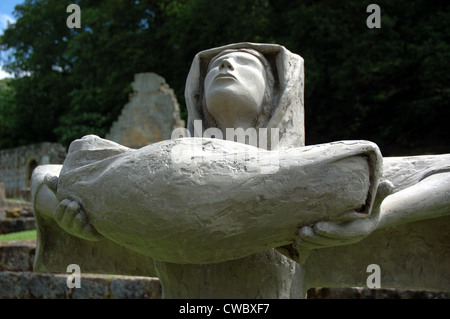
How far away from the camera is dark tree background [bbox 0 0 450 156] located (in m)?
11.4

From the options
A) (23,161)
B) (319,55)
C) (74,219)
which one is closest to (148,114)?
(319,55)

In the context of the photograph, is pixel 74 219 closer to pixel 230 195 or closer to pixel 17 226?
pixel 230 195

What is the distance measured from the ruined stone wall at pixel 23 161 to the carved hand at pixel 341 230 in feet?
55.5

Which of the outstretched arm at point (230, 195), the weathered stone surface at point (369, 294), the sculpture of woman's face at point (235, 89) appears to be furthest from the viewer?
the weathered stone surface at point (369, 294)

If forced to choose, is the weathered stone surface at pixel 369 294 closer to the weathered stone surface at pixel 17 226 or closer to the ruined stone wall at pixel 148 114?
the weathered stone surface at pixel 17 226

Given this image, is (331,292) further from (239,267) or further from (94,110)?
(94,110)

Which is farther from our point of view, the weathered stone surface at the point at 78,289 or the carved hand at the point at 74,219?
the weathered stone surface at the point at 78,289

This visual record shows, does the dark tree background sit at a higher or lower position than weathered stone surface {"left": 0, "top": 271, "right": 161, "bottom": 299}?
higher

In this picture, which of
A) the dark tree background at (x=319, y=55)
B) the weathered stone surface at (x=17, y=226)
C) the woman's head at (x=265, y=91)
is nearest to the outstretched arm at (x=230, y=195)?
the woman's head at (x=265, y=91)

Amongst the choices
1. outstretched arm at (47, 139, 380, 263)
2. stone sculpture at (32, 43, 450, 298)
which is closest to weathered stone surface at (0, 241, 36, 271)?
stone sculpture at (32, 43, 450, 298)

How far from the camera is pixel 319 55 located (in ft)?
40.3

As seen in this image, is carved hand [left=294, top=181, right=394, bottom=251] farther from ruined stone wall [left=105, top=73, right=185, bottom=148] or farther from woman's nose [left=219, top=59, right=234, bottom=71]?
ruined stone wall [left=105, top=73, right=185, bottom=148]

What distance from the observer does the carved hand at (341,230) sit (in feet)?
4.50

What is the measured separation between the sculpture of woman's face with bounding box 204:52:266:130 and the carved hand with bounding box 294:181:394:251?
0.71 metres
